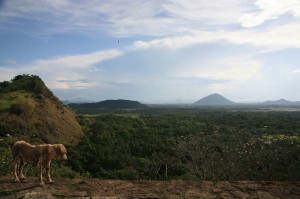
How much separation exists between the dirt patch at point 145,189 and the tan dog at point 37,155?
0.94 ft

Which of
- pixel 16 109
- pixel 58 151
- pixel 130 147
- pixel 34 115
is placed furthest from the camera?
pixel 130 147

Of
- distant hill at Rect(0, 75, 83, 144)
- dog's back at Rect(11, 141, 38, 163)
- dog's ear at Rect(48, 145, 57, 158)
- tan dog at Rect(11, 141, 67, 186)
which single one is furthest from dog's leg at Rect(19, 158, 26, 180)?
distant hill at Rect(0, 75, 83, 144)

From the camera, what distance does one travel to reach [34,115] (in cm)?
3897

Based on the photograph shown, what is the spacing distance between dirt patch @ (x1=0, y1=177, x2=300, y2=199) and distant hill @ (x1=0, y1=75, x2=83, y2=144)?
28891mm

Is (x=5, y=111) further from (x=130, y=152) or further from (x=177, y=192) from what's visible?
(x=177, y=192)

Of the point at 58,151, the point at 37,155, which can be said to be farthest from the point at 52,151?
the point at 37,155

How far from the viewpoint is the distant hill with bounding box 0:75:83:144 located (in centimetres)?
3541

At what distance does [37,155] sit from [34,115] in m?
34.6

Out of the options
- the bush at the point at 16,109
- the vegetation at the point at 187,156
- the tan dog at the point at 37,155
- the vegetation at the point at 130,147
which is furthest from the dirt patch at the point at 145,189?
the bush at the point at 16,109

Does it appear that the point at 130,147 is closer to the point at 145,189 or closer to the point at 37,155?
the point at 37,155

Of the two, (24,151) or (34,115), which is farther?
(34,115)

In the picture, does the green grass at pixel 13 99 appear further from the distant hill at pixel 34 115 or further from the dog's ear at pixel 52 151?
the dog's ear at pixel 52 151

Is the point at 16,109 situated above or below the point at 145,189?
above

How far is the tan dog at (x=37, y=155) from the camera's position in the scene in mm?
6246
